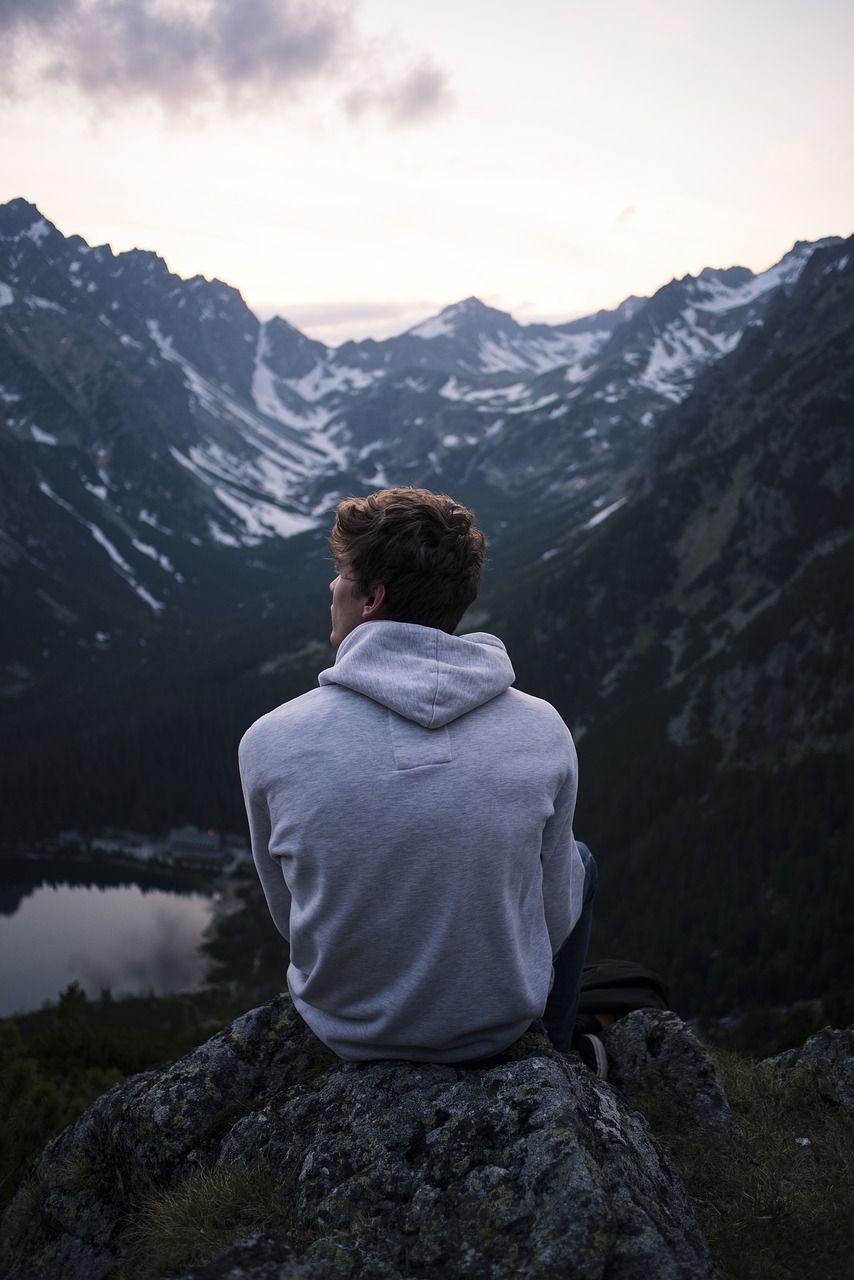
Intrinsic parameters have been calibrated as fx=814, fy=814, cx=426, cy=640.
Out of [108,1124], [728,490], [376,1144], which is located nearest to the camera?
[376,1144]

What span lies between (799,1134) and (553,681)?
156134mm

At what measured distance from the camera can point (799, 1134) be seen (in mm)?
7199

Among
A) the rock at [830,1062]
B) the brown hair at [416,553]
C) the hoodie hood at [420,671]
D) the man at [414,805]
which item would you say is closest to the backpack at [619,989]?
the rock at [830,1062]

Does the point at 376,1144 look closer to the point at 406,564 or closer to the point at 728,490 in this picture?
the point at 406,564

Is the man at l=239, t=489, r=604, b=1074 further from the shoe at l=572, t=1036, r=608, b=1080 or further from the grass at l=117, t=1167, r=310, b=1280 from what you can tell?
the shoe at l=572, t=1036, r=608, b=1080

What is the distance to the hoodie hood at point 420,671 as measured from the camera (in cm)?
446

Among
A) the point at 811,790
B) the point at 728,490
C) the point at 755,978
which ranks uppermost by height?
the point at 728,490

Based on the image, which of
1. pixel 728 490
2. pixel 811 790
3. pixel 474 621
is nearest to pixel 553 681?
pixel 474 621

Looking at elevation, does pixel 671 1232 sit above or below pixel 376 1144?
below

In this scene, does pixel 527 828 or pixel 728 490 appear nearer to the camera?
pixel 527 828

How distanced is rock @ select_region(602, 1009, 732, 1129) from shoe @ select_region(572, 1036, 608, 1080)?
490 millimetres

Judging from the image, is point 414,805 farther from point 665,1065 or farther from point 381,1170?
point 665,1065

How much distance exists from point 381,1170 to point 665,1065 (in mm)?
4025

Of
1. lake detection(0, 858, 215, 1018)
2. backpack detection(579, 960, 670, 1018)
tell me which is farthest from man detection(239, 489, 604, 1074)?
lake detection(0, 858, 215, 1018)
